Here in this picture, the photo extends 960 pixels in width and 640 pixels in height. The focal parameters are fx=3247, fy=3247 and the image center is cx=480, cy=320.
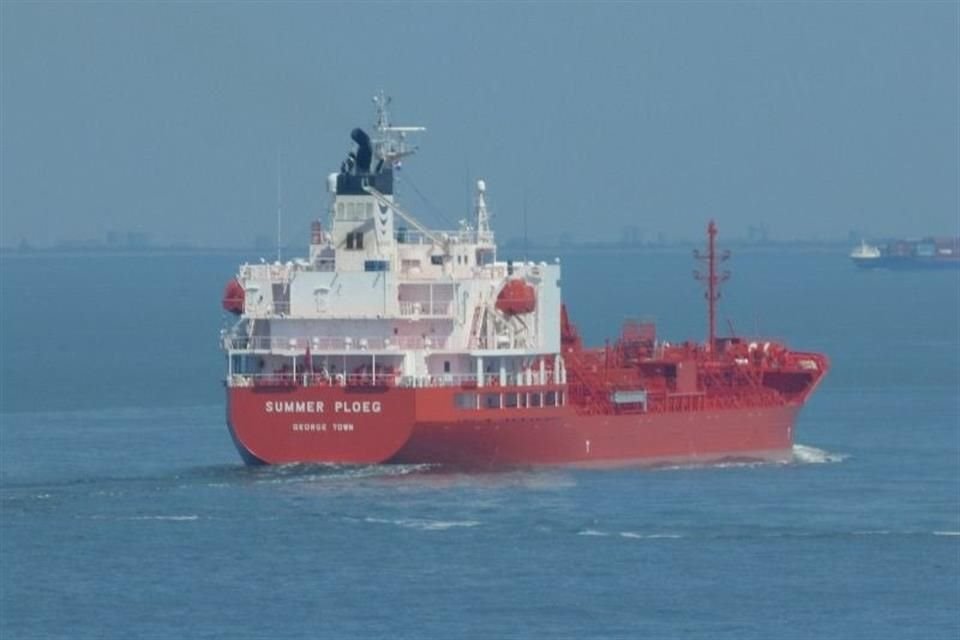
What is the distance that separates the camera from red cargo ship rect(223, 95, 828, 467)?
2525 inches

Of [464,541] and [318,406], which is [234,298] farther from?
[464,541]

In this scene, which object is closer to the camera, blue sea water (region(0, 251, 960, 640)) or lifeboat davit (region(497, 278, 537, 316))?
blue sea water (region(0, 251, 960, 640))

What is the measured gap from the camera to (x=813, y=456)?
73.6m

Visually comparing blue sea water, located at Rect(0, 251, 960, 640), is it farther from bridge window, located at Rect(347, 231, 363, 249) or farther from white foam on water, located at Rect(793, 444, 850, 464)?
bridge window, located at Rect(347, 231, 363, 249)

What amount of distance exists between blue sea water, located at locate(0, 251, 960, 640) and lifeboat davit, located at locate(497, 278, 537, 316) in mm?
3334

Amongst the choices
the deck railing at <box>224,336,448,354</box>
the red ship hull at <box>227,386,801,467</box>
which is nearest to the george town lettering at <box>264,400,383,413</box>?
the red ship hull at <box>227,386,801,467</box>

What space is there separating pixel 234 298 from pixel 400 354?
382 centimetres

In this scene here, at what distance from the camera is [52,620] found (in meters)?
48.7

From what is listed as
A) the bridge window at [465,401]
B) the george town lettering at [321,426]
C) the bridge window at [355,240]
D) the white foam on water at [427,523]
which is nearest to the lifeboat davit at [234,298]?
the bridge window at [355,240]

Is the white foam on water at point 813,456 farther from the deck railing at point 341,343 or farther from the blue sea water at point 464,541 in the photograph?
the deck railing at point 341,343

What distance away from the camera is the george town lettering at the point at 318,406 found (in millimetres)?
63781

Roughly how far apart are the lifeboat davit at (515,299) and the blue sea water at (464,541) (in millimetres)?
3334

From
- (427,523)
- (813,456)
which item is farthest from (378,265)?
(813,456)

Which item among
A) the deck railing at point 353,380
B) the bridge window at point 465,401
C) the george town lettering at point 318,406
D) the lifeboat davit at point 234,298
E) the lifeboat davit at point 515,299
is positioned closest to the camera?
the george town lettering at point 318,406
